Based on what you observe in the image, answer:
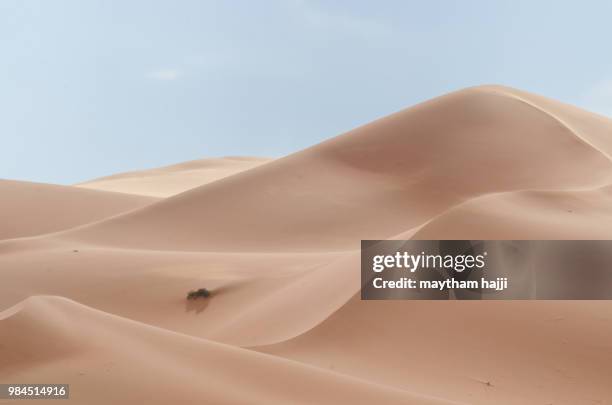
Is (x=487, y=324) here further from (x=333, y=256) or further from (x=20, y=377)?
(x=333, y=256)

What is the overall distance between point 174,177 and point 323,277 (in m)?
27.8

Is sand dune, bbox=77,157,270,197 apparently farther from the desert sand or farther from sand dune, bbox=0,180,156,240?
the desert sand

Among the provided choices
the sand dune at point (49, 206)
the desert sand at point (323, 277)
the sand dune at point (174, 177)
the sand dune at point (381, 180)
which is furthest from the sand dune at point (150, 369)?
the sand dune at point (174, 177)

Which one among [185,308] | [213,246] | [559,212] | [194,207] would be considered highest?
[194,207]

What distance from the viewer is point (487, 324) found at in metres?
5.71

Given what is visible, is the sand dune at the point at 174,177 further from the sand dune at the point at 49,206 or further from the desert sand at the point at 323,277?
the desert sand at the point at 323,277

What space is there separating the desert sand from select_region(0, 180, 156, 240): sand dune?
0.07 metres

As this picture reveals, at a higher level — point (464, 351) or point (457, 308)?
point (457, 308)

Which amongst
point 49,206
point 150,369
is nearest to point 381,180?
point 49,206

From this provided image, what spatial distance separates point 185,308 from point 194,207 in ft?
18.7

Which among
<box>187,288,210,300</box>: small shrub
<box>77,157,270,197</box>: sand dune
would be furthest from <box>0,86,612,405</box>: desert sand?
<box>77,157,270,197</box>: sand dune

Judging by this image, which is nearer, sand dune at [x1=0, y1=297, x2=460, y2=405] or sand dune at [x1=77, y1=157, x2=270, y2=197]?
sand dune at [x1=0, y1=297, x2=460, y2=405]

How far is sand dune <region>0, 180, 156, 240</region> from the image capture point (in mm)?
16078

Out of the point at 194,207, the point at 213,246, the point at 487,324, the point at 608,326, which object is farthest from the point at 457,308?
the point at 194,207
